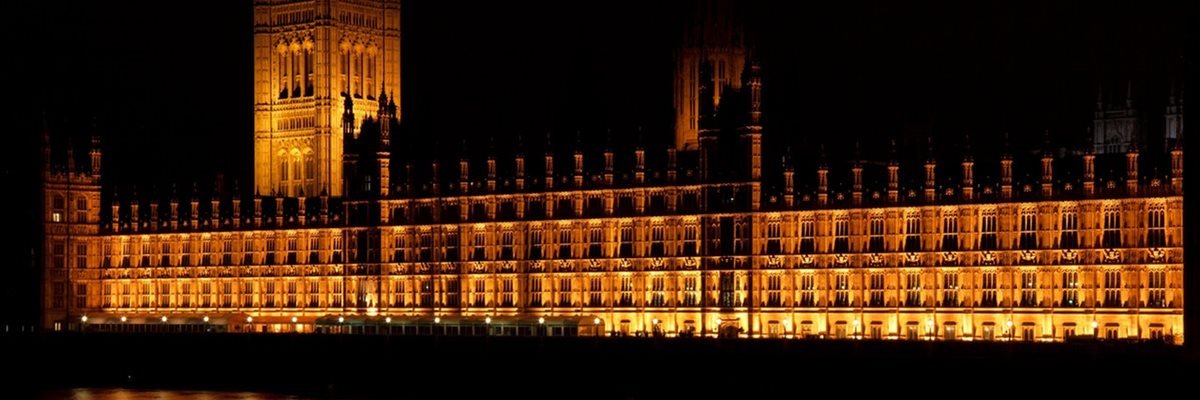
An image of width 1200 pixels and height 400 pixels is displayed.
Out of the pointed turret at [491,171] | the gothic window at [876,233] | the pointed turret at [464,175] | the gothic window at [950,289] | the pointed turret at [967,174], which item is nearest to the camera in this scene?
the pointed turret at [967,174]

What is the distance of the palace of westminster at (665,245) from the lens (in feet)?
281

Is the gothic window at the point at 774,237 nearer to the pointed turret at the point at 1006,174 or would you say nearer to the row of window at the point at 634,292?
the row of window at the point at 634,292

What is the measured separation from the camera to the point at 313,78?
430 ft

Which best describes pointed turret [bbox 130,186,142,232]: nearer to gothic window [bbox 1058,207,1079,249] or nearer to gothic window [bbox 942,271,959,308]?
gothic window [bbox 942,271,959,308]

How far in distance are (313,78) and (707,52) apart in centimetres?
2369

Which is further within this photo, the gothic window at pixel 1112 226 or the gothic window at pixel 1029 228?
the gothic window at pixel 1029 228

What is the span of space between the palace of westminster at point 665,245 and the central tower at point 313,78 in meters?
15.6

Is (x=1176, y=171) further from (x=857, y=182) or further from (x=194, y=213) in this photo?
(x=194, y=213)

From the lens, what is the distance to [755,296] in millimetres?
93625

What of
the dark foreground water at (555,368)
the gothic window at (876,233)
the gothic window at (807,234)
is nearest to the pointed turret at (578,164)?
the gothic window at (807,234)

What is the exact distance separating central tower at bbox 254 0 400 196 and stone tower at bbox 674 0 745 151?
18759 mm

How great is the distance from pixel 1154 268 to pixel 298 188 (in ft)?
192

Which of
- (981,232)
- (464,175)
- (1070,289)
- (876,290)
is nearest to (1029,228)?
(981,232)

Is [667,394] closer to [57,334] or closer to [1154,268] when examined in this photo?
[1154,268]
